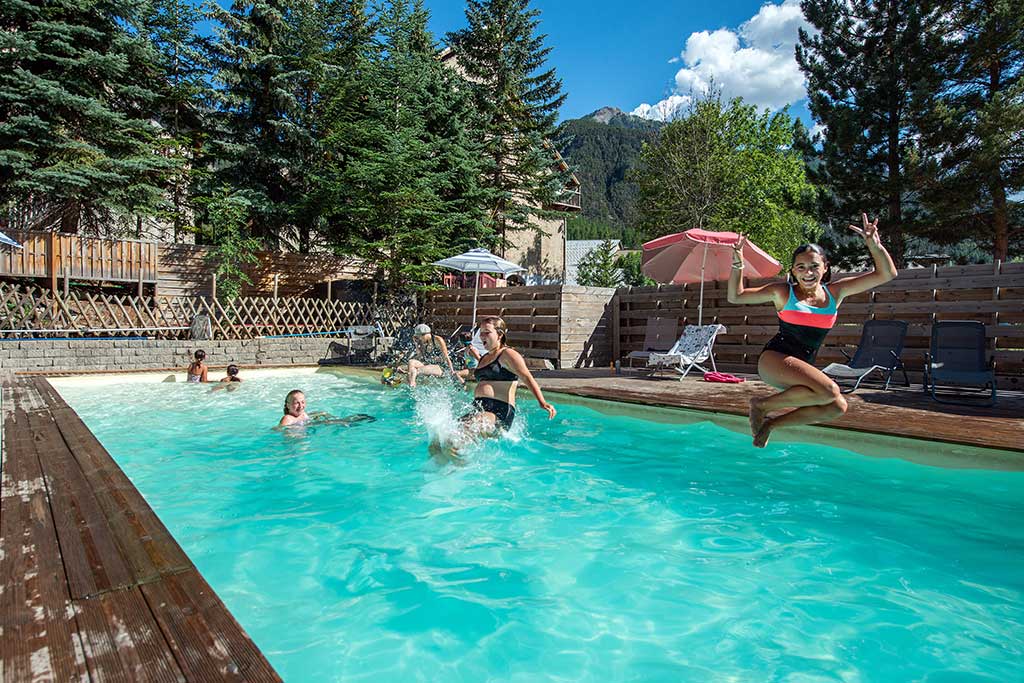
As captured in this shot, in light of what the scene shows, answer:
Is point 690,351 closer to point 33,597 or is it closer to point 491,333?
point 491,333

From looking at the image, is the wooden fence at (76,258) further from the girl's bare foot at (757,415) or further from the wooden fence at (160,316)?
the girl's bare foot at (757,415)

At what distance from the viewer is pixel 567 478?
5984 mm

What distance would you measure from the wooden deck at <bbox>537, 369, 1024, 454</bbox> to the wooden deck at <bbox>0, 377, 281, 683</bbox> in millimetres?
5705

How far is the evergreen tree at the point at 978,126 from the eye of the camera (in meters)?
14.5

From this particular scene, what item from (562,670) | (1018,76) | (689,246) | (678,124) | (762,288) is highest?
(678,124)

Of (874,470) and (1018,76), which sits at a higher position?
(1018,76)

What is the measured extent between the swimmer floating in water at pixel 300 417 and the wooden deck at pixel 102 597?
12.2ft

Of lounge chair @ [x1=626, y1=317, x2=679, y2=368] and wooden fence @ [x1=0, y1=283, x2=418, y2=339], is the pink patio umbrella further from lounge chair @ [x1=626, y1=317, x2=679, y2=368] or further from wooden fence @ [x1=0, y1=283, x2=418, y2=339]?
wooden fence @ [x1=0, y1=283, x2=418, y2=339]

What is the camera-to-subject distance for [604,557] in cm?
424

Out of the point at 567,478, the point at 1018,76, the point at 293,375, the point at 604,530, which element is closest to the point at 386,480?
the point at 567,478

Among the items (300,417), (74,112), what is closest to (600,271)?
(74,112)

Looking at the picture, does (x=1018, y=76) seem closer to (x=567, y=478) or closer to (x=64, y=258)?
(x=567, y=478)

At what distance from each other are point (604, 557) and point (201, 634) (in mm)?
2959

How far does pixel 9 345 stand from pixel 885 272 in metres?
13.7
